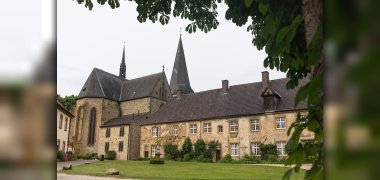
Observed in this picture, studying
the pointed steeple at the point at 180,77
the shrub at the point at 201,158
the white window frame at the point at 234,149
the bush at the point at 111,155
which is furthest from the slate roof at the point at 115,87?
the white window frame at the point at 234,149

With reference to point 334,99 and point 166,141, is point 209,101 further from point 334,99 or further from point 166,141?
point 334,99

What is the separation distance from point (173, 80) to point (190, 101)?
18611 millimetres

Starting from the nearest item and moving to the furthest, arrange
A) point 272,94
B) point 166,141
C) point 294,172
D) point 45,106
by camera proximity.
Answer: point 45,106 → point 294,172 → point 272,94 → point 166,141

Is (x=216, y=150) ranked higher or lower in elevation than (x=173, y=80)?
lower

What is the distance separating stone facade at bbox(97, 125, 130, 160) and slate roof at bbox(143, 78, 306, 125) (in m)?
3.80

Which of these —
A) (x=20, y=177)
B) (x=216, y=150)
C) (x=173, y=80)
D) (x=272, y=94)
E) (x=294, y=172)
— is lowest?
(x=216, y=150)

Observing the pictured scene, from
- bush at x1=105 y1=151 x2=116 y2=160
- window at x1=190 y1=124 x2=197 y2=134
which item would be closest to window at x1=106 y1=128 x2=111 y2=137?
bush at x1=105 y1=151 x2=116 y2=160

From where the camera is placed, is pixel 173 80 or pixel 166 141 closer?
pixel 166 141

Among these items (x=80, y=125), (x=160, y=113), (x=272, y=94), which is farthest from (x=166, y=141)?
(x=80, y=125)

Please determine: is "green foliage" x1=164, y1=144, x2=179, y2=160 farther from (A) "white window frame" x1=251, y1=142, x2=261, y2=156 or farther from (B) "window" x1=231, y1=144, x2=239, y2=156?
(A) "white window frame" x1=251, y1=142, x2=261, y2=156

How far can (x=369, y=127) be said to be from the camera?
0.26 meters

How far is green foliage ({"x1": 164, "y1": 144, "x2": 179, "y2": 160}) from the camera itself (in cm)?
3525

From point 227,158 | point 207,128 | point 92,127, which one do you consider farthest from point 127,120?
point 227,158

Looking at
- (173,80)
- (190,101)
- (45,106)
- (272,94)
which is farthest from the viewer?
(173,80)
